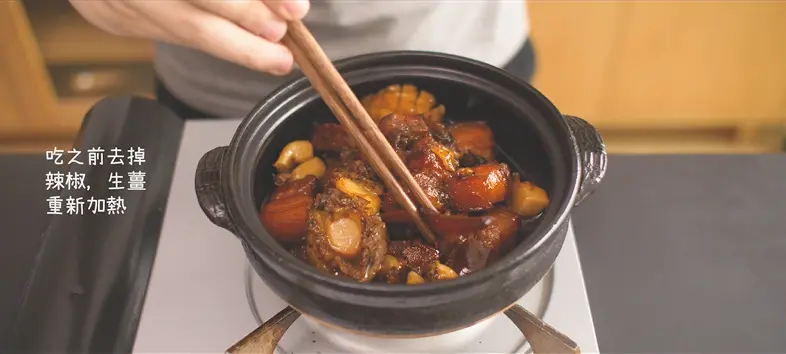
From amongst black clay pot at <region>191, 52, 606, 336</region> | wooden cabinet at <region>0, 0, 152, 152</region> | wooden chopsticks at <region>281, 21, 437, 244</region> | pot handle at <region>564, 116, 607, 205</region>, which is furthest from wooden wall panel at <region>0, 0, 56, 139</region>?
pot handle at <region>564, 116, 607, 205</region>

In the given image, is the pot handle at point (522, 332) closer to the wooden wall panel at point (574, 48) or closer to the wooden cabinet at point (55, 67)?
the wooden wall panel at point (574, 48)

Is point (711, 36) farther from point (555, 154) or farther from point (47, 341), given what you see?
point (47, 341)

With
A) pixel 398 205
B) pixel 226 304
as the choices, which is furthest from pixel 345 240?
pixel 226 304

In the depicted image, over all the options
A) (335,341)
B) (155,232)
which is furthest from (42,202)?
(335,341)

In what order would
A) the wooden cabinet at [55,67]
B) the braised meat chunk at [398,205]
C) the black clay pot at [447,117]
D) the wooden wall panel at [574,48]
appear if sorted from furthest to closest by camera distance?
the wooden cabinet at [55,67] → the wooden wall panel at [574,48] → the braised meat chunk at [398,205] → the black clay pot at [447,117]

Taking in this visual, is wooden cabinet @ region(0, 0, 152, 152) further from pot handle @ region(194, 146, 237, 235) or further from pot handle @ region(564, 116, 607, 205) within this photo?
pot handle @ region(564, 116, 607, 205)

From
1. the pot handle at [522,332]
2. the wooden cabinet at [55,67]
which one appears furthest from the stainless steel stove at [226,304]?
the wooden cabinet at [55,67]
